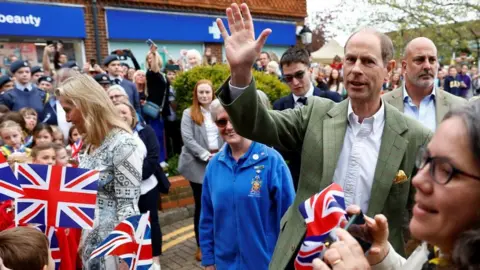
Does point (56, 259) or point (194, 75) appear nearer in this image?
point (56, 259)

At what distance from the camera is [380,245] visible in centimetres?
143

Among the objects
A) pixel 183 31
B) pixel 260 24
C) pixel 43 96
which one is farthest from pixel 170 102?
pixel 260 24

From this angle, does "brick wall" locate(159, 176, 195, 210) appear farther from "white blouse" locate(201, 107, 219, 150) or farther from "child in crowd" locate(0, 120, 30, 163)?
"child in crowd" locate(0, 120, 30, 163)

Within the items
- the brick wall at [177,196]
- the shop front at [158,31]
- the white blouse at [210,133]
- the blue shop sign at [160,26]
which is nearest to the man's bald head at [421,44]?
Result: the white blouse at [210,133]

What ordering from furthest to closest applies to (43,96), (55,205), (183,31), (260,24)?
(260,24)
(183,31)
(43,96)
(55,205)

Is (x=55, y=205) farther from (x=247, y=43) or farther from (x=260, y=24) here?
(x=260, y=24)

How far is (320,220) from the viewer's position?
155 centimetres

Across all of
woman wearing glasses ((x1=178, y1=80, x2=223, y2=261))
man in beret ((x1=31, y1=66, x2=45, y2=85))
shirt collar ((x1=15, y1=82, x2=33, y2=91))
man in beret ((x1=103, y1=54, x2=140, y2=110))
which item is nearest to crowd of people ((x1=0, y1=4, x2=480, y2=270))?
woman wearing glasses ((x1=178, y1=80, x2=223, y2=261))

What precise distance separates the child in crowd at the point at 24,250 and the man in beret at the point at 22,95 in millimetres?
4228

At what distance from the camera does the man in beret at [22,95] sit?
6.06m

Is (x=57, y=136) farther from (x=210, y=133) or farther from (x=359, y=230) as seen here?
(x=359, y=230)

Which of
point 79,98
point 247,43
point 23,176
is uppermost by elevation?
point 247,43

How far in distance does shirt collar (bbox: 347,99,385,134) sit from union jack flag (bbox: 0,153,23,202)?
A: 6.84ft

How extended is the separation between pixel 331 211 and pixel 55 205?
6.44ft
